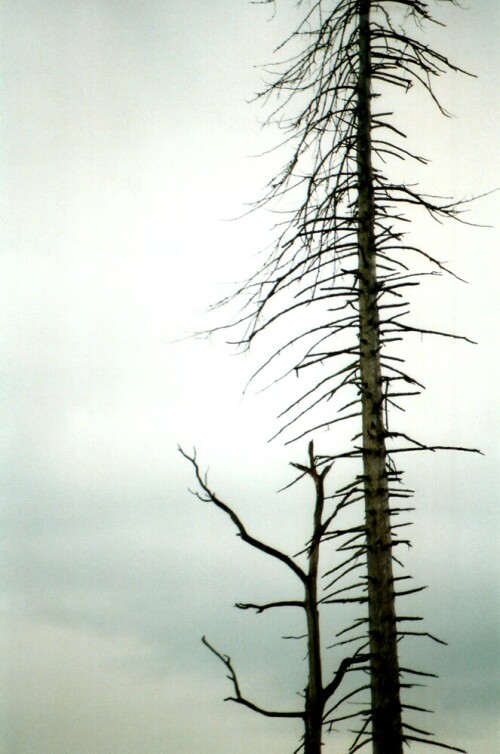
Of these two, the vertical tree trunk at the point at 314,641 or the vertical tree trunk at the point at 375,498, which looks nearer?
the vertical tree trunk at the point at 314,641

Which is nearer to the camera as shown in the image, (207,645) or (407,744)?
(207,645)

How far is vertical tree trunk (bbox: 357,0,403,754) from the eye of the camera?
6.75 metres

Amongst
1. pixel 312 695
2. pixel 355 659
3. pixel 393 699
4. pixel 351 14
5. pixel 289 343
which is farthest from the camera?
pixel 351 14

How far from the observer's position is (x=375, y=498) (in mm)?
7070

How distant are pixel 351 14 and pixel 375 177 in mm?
1796

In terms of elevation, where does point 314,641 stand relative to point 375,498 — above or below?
below

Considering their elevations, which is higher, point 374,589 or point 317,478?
point 317,478

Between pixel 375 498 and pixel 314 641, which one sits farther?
pixel 375 498

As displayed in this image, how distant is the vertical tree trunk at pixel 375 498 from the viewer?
22.1 ft

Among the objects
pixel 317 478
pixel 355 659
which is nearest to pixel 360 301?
pixel 317 478

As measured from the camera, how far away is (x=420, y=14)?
336 inches

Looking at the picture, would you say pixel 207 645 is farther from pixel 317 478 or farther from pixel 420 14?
pixel 420 14

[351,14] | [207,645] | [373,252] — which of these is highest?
[351,14]

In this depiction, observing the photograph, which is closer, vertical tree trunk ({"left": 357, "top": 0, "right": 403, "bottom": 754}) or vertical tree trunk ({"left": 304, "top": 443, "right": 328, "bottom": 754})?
vertical tree trunk ({"left": 304, "top": 443, "right": 328, "bottom": 754})
